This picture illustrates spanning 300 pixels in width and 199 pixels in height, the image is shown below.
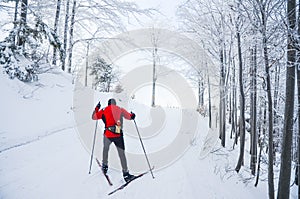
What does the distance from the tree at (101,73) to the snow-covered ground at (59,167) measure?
1826 centimetres

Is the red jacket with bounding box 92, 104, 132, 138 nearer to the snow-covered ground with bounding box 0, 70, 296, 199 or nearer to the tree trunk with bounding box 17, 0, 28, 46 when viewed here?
the snow-covered ground with bounding box 0, 70, 296, 199

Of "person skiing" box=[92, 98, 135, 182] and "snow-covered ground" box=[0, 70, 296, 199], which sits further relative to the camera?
"person skiing" box=[92, 98, 135, 182]

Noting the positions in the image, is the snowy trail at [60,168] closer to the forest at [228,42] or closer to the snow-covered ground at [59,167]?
the snow-covered ground at [59,167]

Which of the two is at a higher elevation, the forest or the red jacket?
the forest

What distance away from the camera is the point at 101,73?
→ 1022 inches

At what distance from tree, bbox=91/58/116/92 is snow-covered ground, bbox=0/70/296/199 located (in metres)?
18.3

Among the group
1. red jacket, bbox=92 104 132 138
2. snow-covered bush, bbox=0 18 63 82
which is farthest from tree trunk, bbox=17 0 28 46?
red jacket, bbox=92 104 132 138

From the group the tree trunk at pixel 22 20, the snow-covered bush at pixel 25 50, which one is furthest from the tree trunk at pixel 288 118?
the tree trunk at pixel 22 20

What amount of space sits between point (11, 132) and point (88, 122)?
3509 mm

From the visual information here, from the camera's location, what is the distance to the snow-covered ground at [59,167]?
3955mm

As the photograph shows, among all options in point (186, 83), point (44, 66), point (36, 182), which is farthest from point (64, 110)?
point (186, 83)

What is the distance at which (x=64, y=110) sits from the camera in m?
7.66

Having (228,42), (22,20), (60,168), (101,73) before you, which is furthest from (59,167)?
(101,73)

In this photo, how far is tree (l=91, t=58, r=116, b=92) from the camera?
1023 inches
